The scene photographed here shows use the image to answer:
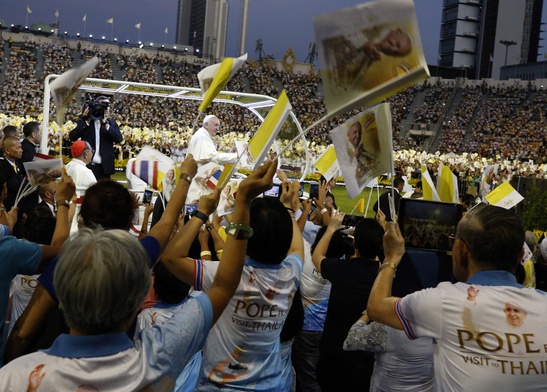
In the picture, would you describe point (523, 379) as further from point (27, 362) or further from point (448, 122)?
point (448, 122)

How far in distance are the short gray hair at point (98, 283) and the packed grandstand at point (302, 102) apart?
3561cm

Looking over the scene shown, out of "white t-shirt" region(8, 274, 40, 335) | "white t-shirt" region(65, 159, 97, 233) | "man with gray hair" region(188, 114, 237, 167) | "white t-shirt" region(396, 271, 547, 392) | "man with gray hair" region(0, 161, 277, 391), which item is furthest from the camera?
"man with gray hair" region(188, 114, 237, 167)

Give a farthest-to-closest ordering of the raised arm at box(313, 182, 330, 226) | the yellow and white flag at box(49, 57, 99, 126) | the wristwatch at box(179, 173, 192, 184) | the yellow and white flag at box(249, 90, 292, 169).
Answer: the raised arm at box(313, 182, 330, 226) → the yellow and white flag at box(49, 57, 99, 126) → the yellow and white flag at box(249, 90, 292, 169) → the wristwatch at box(179, 173, 192, 184)

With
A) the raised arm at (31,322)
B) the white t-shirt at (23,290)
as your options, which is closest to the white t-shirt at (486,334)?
the raised arm at (31,322)

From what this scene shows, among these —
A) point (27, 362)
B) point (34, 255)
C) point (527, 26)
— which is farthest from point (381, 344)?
point (527, 26)

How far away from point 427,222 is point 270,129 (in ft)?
3.07

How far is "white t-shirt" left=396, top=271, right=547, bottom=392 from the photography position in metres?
2.22

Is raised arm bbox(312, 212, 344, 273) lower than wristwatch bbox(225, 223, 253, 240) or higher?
lower

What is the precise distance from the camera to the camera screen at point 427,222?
3268mm

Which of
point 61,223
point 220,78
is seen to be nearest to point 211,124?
point 220,78

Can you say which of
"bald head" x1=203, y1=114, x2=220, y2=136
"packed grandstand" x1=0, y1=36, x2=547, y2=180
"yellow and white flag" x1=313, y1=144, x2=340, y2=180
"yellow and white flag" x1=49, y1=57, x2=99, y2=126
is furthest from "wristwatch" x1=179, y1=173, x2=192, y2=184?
"packed grandstand" x1=0, y1=36, x2=547, y2=180

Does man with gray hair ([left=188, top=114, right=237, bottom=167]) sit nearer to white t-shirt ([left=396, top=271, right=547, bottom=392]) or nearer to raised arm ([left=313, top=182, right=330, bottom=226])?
raised arm ([left=313, top=182, right=330, bottom=226])

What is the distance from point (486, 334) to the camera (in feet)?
7.29

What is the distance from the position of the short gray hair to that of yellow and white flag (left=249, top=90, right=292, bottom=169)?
1.44m
